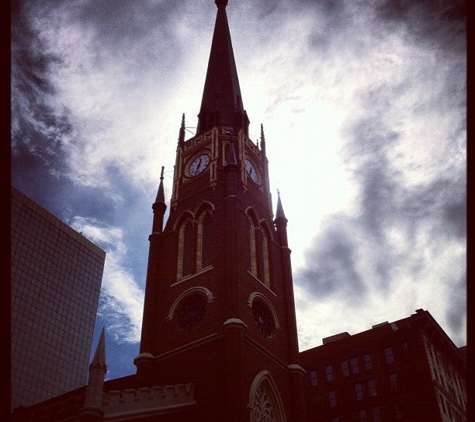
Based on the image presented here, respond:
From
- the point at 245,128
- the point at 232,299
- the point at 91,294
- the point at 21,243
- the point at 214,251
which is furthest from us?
the point at 91,294

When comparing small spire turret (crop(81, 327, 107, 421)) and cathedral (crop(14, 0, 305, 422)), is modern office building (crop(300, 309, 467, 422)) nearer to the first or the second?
cathedral (crop(14, 0, 305, 422))

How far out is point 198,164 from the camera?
1845 inches

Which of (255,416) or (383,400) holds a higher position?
(383,400)

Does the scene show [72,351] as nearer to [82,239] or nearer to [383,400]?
[82,239]

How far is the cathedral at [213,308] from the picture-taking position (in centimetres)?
3003

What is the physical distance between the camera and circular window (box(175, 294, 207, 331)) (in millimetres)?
36156

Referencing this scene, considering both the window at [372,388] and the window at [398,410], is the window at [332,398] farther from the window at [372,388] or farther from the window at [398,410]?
the window at [398,410]

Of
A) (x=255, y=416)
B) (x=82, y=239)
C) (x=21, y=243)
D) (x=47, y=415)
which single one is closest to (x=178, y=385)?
(x=255, y=416)

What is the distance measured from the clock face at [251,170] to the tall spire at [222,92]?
11.5 ft

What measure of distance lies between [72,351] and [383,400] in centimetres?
5821

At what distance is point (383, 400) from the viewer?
57344 mm

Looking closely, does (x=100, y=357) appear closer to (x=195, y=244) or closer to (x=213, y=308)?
(x=213, y=308)

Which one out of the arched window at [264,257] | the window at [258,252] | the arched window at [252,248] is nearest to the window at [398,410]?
the window at [258,252]

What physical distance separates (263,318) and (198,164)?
15113mm
